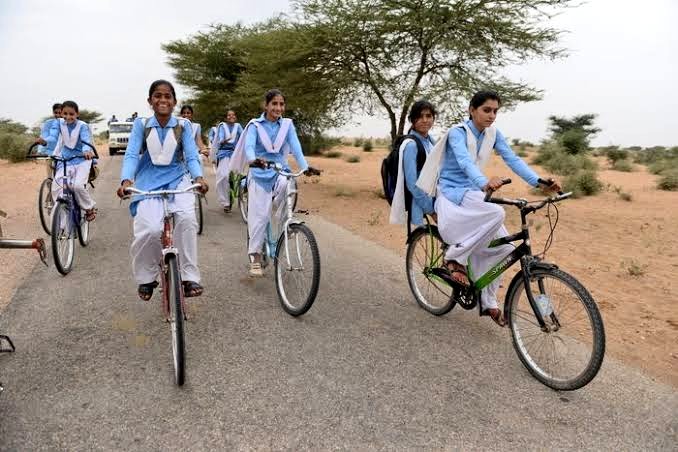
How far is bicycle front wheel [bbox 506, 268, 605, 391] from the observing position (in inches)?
120

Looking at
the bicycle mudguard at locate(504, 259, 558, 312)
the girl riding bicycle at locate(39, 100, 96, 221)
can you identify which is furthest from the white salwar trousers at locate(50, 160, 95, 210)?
the bicycle mudguard at locate(504, 259, 558, 312)

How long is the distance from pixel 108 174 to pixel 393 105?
1086 cm

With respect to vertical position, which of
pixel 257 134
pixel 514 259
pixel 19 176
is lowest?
pixel 19 176

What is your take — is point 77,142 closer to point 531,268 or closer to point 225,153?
point 225,153

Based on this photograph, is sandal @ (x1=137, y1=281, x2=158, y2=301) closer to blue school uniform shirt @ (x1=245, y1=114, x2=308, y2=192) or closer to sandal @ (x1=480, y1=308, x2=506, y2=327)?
blue school uniform shirt @ (x1=245, y1=114, x2=308, y2=192)

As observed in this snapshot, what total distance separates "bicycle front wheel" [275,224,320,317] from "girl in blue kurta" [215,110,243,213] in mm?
5287

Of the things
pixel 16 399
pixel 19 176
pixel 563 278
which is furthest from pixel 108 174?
pixel 563 278

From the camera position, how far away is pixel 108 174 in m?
17.7

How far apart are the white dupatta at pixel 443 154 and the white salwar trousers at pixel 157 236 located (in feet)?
6.58

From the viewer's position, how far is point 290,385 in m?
3.26

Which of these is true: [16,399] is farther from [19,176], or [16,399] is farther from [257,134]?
[19,176]

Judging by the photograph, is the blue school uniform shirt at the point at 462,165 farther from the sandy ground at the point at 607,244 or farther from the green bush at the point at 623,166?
the green bush at the point at 623,166

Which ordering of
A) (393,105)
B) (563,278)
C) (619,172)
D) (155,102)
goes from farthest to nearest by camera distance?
1. (619,172)
2. (393,105)
3. (155,102)
4. (563,278)

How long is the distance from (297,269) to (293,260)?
0.20m
